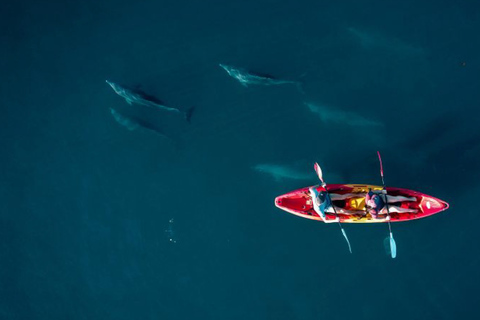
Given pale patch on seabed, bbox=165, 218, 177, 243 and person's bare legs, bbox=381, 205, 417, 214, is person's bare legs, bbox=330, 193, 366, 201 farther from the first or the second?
pale patch on seabed, bbox=165, 218, 177, 243

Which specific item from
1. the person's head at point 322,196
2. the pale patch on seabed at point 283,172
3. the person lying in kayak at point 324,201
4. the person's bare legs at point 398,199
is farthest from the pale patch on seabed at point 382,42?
the person's head at point 322,196

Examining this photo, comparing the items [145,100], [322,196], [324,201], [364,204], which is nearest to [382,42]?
[364,204]

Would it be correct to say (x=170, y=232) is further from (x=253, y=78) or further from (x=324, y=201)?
(x=253, y=78)

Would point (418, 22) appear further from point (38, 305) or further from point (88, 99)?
point (38, 305)

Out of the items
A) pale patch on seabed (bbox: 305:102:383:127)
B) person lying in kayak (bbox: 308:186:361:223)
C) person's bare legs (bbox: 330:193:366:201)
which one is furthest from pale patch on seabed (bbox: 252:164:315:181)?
pale patch on seabed (bbox: 305:102:383:127)

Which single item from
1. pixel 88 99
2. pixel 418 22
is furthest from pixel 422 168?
pixel 88 99

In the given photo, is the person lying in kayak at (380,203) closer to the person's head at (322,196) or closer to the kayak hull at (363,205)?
the kayak hull at (363,205)
